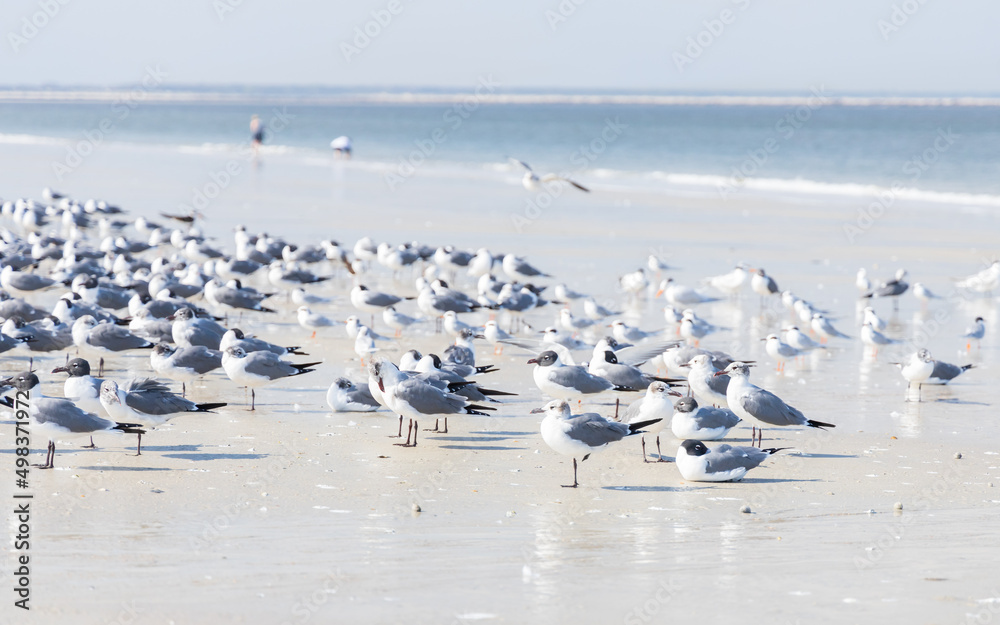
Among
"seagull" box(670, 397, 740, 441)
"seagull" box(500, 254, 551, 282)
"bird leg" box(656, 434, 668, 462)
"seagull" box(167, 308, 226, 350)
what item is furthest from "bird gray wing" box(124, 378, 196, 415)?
"seagull" box(500, 254, 551, 282)

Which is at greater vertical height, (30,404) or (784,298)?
(784,298)

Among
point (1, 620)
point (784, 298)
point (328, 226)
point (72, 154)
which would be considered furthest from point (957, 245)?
point (72, 154)

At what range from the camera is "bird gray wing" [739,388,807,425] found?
8984 millimetres

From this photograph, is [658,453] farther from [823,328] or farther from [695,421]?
[823,328]

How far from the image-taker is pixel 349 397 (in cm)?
985

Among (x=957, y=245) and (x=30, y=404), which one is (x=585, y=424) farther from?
(x=957, y=245)

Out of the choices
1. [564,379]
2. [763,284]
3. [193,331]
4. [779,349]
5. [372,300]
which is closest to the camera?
[564,379]

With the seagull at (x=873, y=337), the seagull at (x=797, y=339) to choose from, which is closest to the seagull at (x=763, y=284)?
the seagull at (x=873, y=337)

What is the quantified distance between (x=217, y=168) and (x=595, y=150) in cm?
2732

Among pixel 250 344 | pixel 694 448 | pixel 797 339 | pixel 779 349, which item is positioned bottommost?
pixel 694 448

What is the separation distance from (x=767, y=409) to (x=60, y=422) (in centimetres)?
529

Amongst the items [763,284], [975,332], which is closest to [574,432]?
[975,332]

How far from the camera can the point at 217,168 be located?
41.8m

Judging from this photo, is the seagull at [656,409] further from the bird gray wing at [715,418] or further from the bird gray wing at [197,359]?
the bird gray wing at [197,359]
